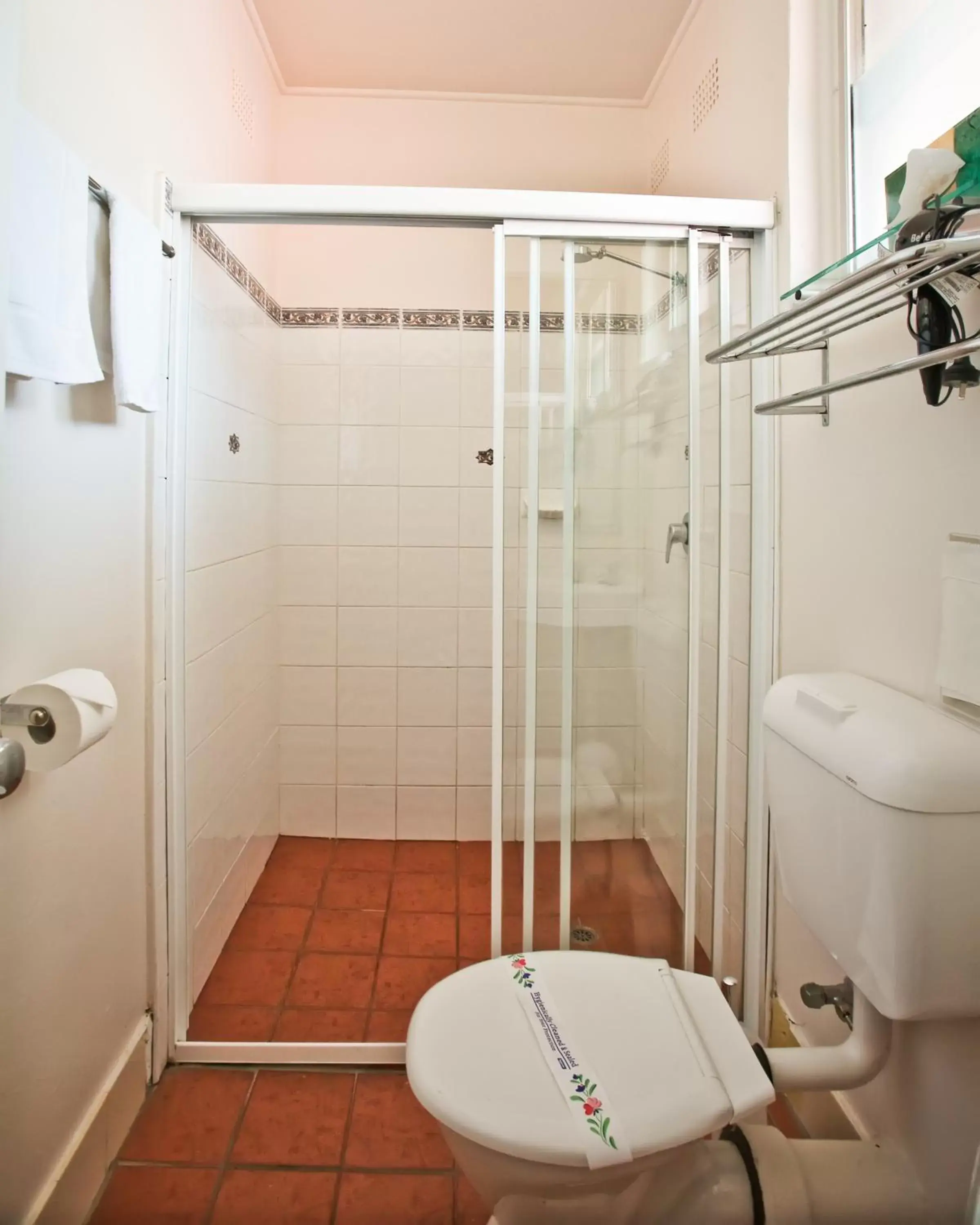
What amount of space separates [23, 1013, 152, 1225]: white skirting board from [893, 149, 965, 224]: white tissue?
1.75 meters

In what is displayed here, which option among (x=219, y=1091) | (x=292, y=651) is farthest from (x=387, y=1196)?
(x=292, y=651)

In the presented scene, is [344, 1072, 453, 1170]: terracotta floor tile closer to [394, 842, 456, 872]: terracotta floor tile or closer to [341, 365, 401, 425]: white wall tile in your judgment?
[394, 842, 456, 872]: terracotta floor tile

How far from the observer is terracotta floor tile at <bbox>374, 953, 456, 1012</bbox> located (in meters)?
1.61

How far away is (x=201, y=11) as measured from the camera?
60.4 inches

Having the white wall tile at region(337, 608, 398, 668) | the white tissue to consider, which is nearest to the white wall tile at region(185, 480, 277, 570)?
the white wall tile at region(337, 608, 398, 668)

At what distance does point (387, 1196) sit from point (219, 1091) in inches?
16.6

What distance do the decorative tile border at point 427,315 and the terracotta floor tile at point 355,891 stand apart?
1.63 metres

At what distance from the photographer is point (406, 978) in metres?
1.70

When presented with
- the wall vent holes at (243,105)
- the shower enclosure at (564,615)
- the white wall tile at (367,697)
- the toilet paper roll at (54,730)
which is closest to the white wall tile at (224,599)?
the shower enclosure at (564,615)

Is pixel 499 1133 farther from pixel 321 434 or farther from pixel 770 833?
pixel 321 434

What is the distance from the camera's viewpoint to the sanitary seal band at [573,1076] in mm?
814

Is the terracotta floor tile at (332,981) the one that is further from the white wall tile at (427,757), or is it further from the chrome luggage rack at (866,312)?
the chrome luggage rack at (866,312)

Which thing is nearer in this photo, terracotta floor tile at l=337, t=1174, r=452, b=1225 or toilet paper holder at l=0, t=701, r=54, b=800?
toilet paper holder at l=0, t=701, r=54, b=800

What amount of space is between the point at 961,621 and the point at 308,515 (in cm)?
187
